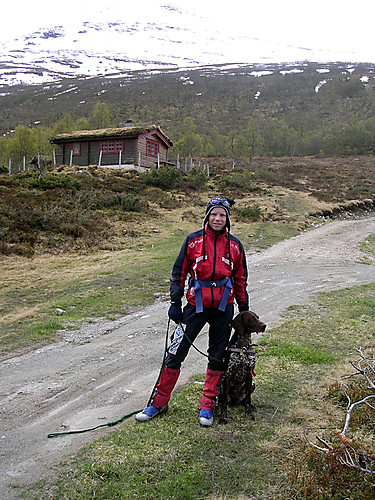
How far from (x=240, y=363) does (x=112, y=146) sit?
2919 centimetres

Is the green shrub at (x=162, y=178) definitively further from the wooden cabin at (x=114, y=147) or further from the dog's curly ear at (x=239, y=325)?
the dog's curly ear at (x=239, y=325)

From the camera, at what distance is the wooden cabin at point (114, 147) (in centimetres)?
2992

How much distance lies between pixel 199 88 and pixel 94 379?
101 m

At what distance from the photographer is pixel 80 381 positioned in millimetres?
4879

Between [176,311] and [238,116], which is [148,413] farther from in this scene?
[238,116]

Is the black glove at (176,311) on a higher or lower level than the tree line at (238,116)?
lower

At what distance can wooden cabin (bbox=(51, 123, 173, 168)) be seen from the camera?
98.2 ft

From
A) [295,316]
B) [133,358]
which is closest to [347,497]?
[133,358]

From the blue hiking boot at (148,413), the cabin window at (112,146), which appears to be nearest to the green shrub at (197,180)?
the cabin window at (112,146)

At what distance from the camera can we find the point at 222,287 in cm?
365

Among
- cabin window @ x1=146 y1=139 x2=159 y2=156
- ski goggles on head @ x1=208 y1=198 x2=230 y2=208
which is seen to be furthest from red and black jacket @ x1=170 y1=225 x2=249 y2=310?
cabin window @ x1=146 y1=139 x2=159 y2=156

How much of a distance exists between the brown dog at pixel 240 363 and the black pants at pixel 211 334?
8 cm

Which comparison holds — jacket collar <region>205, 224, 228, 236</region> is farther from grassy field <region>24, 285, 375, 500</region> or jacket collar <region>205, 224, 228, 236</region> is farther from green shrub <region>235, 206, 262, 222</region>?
green shrub <region>235, 206, 262, 222</region>

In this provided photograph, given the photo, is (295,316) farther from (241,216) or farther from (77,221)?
(241,216)
